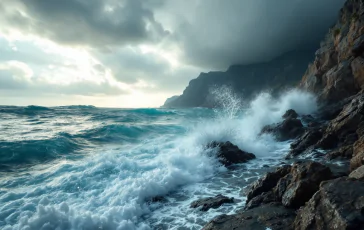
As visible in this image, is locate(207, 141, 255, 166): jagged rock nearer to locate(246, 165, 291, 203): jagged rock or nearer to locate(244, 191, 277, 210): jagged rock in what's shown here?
locate(246, 165, 291, 203): jagged rock

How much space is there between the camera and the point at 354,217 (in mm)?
3170

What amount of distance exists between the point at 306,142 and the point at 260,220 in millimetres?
8147

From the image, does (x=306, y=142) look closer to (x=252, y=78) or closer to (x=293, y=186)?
(x=293, y=186)

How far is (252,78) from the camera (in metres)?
150

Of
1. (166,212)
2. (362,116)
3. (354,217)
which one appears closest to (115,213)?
(166,212)

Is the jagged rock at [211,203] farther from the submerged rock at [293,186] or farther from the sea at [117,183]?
the submerged rock at [293,186]

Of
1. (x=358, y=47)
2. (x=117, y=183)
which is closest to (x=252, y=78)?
(x=358, y=47)

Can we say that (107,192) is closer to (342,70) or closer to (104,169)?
(104,169)

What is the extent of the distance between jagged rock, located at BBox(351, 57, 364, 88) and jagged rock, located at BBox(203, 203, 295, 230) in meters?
14.9

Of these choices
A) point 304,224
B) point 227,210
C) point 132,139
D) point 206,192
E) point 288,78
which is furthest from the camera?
Answer: point 288,78

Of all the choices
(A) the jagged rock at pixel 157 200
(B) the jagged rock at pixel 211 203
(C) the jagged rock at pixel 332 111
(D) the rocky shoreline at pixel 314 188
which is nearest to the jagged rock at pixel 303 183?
(D) the rocky shoreline at pixel 314 188

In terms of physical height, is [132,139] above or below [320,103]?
below

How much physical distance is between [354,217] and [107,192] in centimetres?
733

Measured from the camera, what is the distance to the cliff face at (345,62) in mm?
16016
